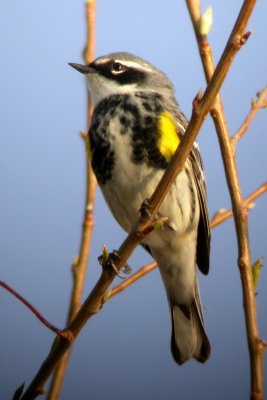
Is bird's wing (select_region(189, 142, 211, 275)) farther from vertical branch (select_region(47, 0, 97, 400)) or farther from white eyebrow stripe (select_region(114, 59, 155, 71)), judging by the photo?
vertical branch (select_region(47, 0, 97, 400))

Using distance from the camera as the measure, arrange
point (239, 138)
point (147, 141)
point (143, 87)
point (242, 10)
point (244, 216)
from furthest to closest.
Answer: point (143, 87) < point (147, 141) < point (239, 138) < point (244, 216) < point (242, 10)

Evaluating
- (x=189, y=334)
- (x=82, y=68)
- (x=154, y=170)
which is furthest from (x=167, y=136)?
(x=189, y=334)

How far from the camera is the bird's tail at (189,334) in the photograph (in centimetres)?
304

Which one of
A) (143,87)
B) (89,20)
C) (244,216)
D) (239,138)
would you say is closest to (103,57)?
(143,87)

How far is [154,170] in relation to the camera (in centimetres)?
277

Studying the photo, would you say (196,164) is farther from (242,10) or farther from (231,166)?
(242,10)

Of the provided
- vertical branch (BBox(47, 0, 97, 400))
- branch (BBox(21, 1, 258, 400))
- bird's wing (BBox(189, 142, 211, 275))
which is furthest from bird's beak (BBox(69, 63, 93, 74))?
branch (BBox(21, 1, 258, 400))

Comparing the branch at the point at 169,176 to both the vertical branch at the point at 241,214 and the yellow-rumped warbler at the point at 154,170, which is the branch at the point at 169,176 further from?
the yellow-rumped warbler at the point at 154,170

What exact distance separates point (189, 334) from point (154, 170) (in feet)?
2.92

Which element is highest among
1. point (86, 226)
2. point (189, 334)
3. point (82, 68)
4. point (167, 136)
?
point (82, 68)

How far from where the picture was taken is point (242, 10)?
4.42 ft

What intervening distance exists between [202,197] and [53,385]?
1576 millimetres

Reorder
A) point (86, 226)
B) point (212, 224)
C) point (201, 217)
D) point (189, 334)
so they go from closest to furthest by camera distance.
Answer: point (86, 226)
point (212, 224)
point (189, 334)
point (201, 217)

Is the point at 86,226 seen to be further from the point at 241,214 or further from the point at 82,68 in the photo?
the point at 82,68
